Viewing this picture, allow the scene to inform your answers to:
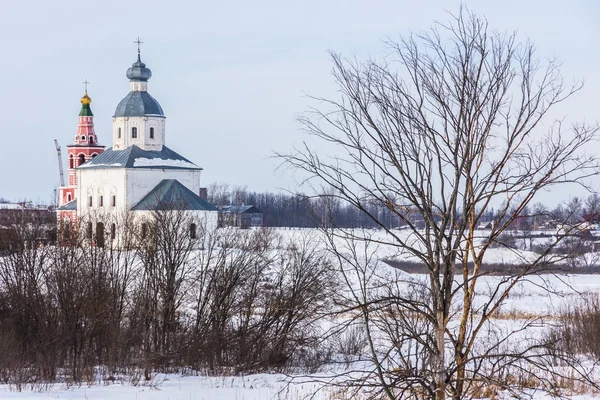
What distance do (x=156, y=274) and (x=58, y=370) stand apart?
11.5ft

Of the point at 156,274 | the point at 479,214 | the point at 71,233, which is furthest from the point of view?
the point at 71,233

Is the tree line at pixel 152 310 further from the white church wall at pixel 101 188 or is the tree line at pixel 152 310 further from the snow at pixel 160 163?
the snow at pixel 160 163

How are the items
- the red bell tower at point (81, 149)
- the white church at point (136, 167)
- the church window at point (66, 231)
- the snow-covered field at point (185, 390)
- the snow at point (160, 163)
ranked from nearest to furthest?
the snow-covered field at point (185, 390), the church window at point (66, 231), the white church at point (136, 167), the snow at point (160, 163), the red bell tower at point (81, 149)

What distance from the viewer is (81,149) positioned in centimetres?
7044

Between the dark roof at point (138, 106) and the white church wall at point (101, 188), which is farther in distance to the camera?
the dark roof at point (138, 106)

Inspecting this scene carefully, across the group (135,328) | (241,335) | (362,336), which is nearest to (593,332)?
(362,336)

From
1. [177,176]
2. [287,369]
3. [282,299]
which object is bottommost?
[287,369]

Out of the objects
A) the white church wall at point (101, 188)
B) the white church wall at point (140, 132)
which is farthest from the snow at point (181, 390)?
the white church wall at point (140, 132)

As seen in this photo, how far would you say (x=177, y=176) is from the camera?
5850 cm

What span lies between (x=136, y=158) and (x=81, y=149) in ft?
47.5

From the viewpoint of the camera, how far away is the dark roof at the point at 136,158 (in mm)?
57319

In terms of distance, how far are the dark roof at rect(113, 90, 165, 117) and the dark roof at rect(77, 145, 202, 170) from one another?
2.33 meters

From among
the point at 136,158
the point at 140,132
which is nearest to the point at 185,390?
the point at 136,158

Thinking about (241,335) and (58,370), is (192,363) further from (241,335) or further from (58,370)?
(58,370)
